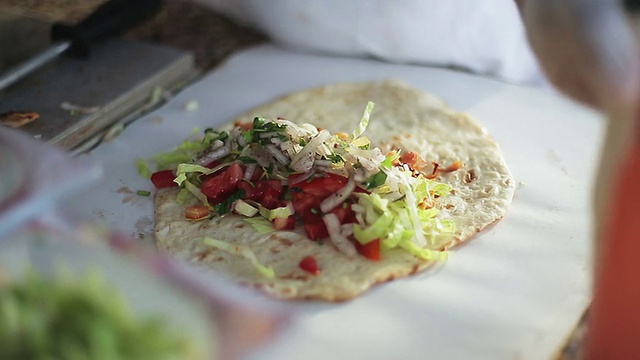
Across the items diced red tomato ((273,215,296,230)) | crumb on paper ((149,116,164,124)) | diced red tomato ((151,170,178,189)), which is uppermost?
diced red tomato ((273,215,296,230))

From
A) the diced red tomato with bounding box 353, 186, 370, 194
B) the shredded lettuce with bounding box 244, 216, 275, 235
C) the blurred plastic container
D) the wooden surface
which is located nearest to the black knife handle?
the wooden surface

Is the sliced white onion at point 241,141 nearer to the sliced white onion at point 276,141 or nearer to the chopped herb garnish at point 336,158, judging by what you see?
the sliced white onion at point 276,141

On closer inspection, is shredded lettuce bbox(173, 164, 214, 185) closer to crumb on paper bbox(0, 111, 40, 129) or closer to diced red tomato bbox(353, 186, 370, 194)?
diced red tomato bbox(353, 186, 370, 194)

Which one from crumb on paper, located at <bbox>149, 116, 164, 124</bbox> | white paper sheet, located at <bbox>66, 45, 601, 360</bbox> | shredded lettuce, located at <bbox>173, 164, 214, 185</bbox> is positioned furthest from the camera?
crumb on paper, located at <bbox>149, 116, 164, 124</bbox>

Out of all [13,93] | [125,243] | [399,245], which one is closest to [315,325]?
[399,245]

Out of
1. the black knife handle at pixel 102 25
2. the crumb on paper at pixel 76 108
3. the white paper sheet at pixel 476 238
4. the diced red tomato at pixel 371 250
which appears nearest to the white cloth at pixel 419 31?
the white paper sheet at pixel 476 238

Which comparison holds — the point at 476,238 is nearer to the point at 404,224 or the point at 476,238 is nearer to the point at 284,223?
the point at 404,224
